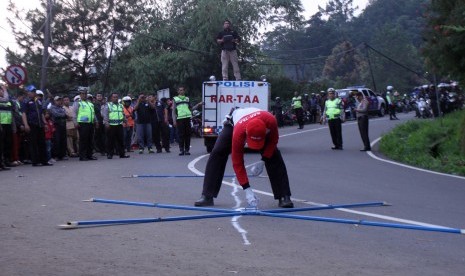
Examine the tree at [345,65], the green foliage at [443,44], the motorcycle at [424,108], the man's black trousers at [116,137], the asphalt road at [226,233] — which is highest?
the tree at [345,65]

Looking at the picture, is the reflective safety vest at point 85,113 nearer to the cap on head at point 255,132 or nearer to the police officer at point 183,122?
the police officer at point 183,122

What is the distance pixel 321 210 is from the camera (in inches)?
439

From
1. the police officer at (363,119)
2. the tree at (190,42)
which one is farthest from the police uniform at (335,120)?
the tree at (190,42)

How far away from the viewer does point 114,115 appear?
23781 millimetres


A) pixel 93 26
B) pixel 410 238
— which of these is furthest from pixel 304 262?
pixel 93 26

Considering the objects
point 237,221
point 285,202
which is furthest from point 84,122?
point 237,221

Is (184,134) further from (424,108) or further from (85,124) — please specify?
(424,108)

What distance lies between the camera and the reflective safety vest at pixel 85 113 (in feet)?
75.3

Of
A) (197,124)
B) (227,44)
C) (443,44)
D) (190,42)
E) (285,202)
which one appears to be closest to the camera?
(285,202)

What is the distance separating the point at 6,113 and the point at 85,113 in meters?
3.50

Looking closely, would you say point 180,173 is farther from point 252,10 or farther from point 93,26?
point 93,26

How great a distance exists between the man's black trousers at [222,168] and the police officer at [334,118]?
15.7 metres

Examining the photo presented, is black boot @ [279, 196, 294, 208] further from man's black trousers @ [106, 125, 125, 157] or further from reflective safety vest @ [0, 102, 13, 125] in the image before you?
man's black trousers @ [106, 125, 125, 157]

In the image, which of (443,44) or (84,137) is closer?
(443,44)
